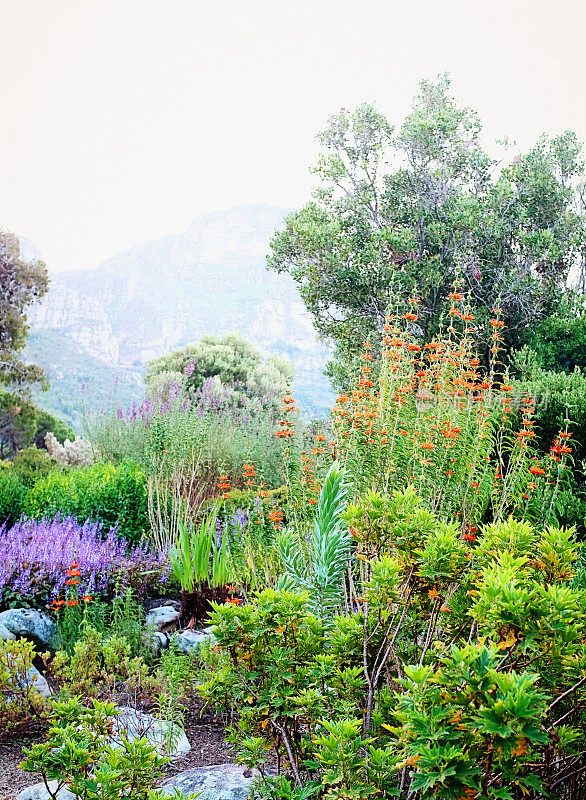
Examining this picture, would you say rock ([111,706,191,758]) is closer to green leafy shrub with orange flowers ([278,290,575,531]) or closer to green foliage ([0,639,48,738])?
green foliage ([0,639,48,738])

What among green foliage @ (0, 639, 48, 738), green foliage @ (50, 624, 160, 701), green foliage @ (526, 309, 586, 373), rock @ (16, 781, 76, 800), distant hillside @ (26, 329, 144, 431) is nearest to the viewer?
rock @ (16, 781, 76, 800)

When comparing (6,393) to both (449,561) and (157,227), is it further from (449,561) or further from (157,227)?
(157,227)

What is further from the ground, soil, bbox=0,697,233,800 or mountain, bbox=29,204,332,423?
mountain, bbox=29,204,332,423

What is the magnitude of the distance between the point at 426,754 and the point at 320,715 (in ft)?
1.75

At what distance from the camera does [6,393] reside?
1156cm

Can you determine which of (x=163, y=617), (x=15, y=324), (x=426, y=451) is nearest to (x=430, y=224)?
(x=426, y=451)

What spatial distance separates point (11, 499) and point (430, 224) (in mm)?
6707

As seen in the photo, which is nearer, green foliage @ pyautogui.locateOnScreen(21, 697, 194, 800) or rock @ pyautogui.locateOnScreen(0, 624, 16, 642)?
green foliage @ pyautogui.locateOnScreen(21, 697, 194, 800)

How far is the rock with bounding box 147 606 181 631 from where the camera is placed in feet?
13.3

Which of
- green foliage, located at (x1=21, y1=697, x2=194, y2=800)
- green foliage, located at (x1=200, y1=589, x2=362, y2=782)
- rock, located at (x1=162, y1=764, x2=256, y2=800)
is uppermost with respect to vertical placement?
green foliage, located at (x1=200, y1=589, x2=362, y2=782)

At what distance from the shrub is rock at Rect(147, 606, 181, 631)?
262mm

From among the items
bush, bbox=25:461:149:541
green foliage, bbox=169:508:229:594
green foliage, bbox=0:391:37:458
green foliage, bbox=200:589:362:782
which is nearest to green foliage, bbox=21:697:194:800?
green foliage, bbox=200:589:362:782

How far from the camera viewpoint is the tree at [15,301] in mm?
10859

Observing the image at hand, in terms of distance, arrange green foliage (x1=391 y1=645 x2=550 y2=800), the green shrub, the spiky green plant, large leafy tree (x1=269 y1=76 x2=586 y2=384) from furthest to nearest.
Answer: large leafy tree (x1=269 y1=76 x2=586 y2=384), the green shrub, the spiky green plant, green foliage (x1=391 y1=645 x2=550 y2=800)
